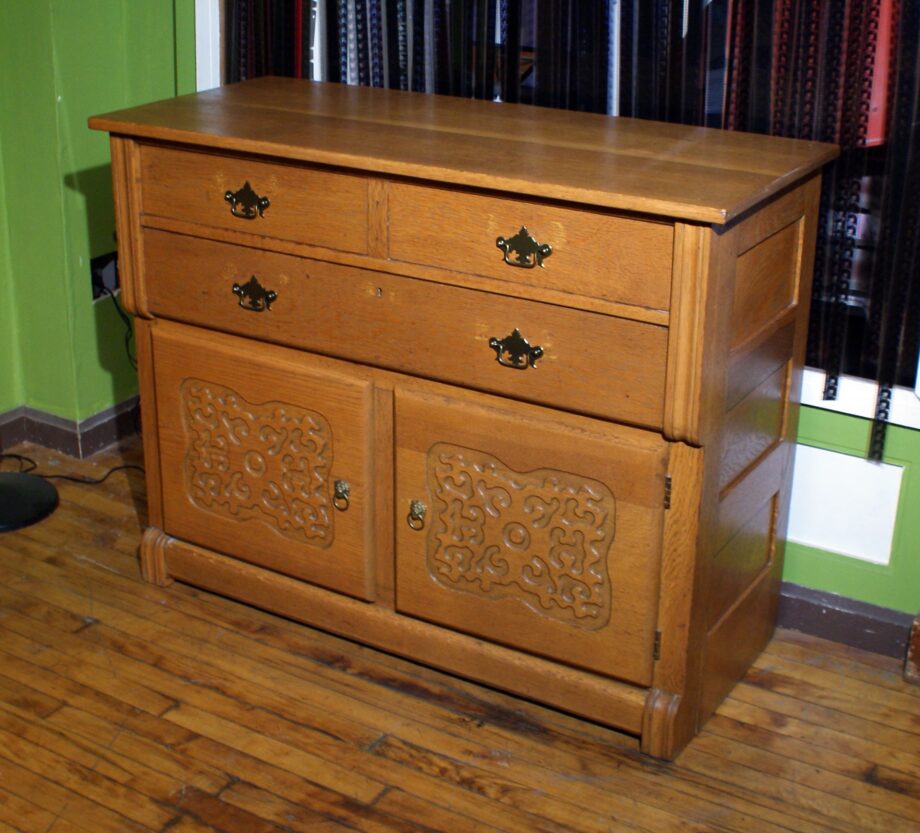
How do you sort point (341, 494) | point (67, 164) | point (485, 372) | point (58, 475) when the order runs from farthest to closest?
point (58, 475)
point (67, 164)
point (341, 494)
point (485, 372)

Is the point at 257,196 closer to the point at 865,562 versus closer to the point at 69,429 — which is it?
the point at 69,429

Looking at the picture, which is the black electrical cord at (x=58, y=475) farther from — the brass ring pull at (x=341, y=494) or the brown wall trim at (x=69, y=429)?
→ the brass ring pull at (x=341, y=494)

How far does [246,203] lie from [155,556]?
775mm

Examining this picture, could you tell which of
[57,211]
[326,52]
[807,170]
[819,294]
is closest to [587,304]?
[807,170]

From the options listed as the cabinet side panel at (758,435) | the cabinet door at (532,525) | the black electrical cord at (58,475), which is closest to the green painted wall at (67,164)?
the black electrical cord at (58,475)

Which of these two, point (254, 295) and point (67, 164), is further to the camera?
point (67, 164)

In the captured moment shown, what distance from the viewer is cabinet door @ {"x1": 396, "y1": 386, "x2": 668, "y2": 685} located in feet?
7.05

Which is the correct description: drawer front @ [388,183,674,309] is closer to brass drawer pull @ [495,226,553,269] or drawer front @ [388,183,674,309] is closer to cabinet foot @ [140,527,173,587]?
brass drawer pull @ [495,226,553,269]

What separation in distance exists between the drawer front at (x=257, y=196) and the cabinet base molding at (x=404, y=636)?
66 centimetres

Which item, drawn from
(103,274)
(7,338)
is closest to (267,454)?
(103,274)

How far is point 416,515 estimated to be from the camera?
2365mm

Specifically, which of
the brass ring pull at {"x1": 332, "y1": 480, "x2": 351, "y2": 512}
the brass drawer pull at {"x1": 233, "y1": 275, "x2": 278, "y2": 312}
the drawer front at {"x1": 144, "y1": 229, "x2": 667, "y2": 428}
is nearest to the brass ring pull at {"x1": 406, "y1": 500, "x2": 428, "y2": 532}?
the brass ring pull at {"x1": 332, "y1": 480, "x2": 351, "y2": 512}

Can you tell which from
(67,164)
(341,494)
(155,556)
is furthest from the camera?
(67,164)

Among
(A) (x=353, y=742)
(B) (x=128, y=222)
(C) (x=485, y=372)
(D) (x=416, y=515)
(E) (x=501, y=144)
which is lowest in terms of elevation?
(A) (x=353, y=742)
